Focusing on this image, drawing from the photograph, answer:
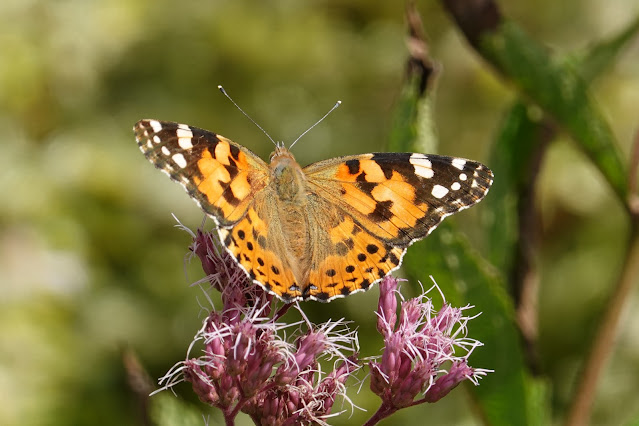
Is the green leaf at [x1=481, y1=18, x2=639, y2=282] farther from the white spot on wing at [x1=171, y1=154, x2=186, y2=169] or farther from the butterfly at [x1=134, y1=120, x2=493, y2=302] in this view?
the white spot on wing at [x1=171, y1=154, x2=186, y2=169]

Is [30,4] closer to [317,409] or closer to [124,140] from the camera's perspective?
[124,140]

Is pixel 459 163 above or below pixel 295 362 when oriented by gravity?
above

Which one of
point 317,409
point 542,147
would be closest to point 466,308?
point 317,409

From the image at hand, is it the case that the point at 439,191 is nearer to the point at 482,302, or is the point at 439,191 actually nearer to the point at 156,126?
the point at 482,302

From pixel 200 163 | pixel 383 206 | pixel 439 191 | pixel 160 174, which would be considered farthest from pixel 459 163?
pixel 160 174

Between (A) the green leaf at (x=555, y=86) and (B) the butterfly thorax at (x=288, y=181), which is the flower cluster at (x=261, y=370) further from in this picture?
(A) the green leaf at (x=555, y=86)

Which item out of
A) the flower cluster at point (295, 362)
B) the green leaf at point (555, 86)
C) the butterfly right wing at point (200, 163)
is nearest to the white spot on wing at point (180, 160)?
the butterfly right wing at point (200, 163)
